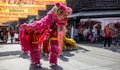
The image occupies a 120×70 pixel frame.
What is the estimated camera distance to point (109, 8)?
98.3 ft

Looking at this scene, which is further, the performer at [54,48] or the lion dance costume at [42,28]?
the performer at [54,48]

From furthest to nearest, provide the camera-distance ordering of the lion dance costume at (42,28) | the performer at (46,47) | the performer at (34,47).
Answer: the performer at (46,47) < the performer at (34,47) < the lion dance costume at (42,28)

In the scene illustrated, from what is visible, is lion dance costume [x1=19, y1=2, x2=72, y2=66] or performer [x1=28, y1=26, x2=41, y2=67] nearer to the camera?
lion dance costume [x1=19, y1=2, x2=72, y2=66]

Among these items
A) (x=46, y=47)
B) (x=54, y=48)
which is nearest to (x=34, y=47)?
(x=54, y=48)

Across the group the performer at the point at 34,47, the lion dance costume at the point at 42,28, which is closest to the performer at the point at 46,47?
the lion dance costume at the point at 42,28

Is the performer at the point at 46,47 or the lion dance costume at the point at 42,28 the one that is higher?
the lion dance costume at the point at 42,28

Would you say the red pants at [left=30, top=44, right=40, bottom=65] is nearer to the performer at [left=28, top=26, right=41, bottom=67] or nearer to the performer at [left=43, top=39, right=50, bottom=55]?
the performer at [left=28, top=26, right=41, bottom=67]

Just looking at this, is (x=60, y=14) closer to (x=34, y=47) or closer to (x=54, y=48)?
(x=54, y=48)

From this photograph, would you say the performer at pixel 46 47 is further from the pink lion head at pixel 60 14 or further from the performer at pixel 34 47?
the pink lion head at pixel 60 14

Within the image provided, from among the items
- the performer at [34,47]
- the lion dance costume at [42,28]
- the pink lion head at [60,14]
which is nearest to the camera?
the lion dance costume at [42,28]

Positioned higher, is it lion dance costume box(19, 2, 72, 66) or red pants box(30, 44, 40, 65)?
lion dance costume box(19, 2, 72, 66)

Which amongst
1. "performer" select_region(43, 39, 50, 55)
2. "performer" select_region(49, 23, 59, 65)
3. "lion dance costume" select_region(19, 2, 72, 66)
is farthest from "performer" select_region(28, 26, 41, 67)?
"performer" select_region(43, 39, 50, 55)

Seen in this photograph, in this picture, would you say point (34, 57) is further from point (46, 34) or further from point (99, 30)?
point (99, 30)

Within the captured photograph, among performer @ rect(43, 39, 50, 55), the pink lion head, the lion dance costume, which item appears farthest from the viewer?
performer @ rect(43, 39, 50, 55)
